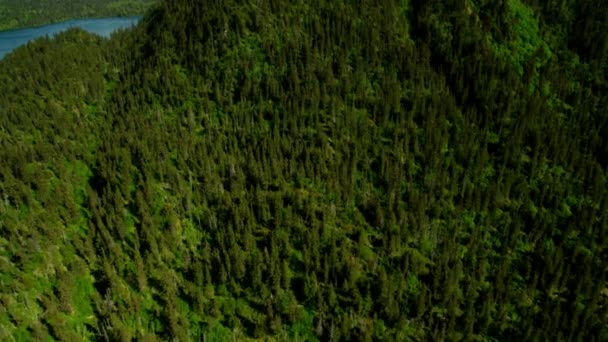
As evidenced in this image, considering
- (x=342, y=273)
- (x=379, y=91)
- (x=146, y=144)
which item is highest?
(x=379, y=91)

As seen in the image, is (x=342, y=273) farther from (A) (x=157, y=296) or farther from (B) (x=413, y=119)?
(B) (x=413, y=119)

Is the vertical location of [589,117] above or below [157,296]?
above

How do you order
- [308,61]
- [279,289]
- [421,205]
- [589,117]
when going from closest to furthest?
[279,289]
[421,205]
[589,117]
[308,61]

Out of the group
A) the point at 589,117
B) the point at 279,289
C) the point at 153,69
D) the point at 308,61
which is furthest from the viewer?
the point at 153,69

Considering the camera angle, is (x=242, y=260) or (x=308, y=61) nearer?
(x=242, y=260)

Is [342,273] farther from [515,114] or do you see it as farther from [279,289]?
[515,114]

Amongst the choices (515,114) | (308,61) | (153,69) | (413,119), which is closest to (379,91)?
(413,119)
